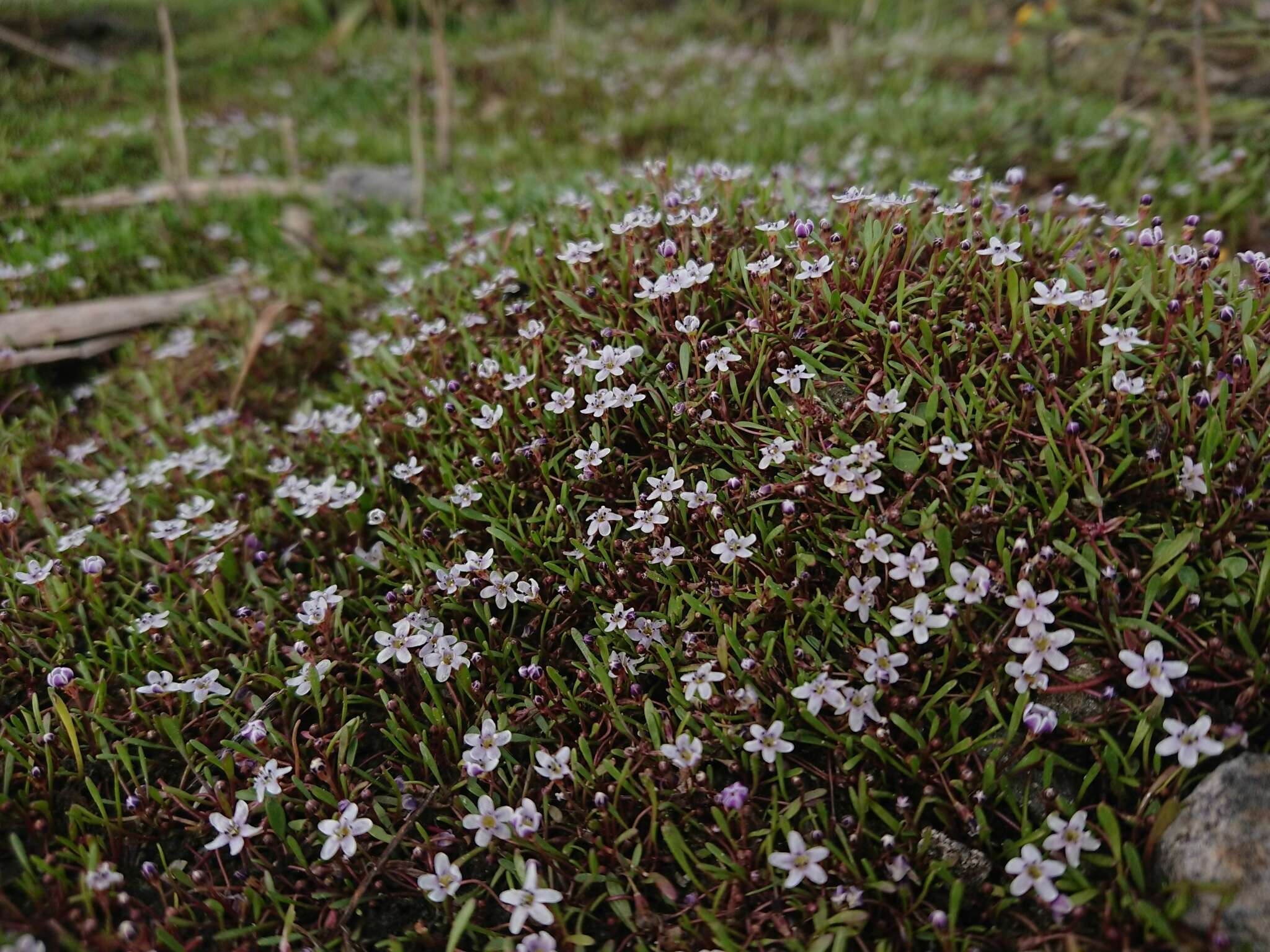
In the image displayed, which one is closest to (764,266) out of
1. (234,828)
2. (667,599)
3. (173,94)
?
(667,599)

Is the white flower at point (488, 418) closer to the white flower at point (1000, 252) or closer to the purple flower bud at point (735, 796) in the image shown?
the purple flower bud at point (735, 796)

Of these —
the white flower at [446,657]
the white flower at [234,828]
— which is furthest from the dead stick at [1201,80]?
the white flower at [234,828]

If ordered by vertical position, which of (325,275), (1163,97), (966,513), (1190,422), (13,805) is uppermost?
(1163,97)

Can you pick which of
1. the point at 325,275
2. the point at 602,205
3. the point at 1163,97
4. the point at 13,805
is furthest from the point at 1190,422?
the point at 1163,97

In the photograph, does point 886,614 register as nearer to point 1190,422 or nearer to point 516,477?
point 1190,422

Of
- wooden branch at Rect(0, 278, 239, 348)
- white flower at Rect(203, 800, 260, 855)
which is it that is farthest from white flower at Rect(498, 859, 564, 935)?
wooden branch at Rect(0, 278, 239, 348)

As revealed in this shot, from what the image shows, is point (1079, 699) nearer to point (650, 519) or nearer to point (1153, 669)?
point (1153, 669)
